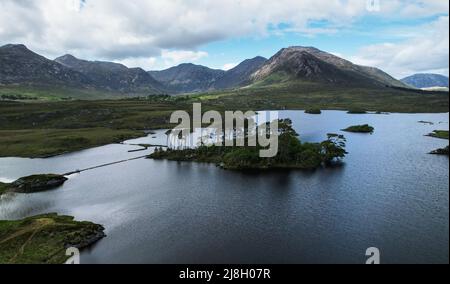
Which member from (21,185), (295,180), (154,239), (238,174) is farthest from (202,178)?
(21,185)

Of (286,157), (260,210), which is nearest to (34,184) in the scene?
(260,210)

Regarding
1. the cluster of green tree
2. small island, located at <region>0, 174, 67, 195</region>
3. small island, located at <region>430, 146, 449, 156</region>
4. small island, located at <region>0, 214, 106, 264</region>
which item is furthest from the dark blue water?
the cluster of green tree

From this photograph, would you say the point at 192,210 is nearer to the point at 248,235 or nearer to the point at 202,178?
the point at 248,235

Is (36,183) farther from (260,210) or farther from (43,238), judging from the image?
(260,210)

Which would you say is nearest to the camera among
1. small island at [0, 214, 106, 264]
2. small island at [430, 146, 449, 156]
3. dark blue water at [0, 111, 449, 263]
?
dark blue water at [0, 111, 449, 263]

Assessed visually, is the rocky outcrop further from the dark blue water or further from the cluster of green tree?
the cluster of green tree

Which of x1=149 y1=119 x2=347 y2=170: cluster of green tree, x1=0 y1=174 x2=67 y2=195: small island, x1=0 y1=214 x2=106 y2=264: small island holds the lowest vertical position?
x1=0 y1=214 x2=106 y2=264: small island

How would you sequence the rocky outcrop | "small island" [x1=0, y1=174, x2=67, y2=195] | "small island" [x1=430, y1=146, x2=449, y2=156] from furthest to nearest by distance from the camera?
1. "small island" [x1=430, y1=146, x2=449, y2=156]
2. the rocky outcrop
3. "small island" [x1=0, y1=174, x2=67, y2=195]
